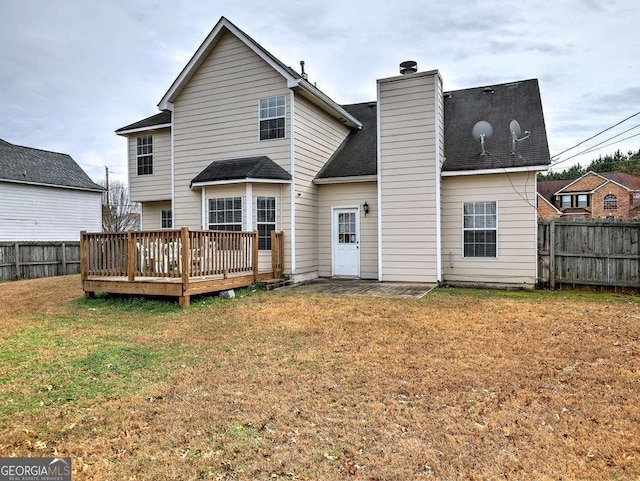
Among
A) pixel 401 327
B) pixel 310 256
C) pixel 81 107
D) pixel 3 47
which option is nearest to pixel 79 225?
pixel 81 107

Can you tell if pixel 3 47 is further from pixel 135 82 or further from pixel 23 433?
pixel 23 433

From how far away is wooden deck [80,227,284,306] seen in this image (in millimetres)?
8688

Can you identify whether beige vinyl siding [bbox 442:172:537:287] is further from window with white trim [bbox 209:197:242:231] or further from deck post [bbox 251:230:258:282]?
window with white trim [bbox 209:197:242:231]

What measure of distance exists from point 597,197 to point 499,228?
34.9m

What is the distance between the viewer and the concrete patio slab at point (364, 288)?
31.5 ft

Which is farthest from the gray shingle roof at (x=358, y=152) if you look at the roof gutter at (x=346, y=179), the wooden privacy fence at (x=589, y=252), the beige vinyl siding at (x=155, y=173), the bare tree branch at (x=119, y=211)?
the bare tree branch at (x=119, y=211)

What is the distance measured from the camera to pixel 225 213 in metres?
12.0

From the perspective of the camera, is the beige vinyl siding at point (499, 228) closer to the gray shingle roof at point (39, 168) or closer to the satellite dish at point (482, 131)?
the satellite dish at point (482, 131)

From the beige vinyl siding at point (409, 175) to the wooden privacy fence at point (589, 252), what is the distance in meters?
2.90

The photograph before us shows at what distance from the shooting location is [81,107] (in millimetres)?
20922

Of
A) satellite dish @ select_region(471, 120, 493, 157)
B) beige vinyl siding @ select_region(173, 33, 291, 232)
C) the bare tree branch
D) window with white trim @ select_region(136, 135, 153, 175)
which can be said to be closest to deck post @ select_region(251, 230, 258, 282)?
beige vinyl siding @ select_region(173, 33, 291, 232)

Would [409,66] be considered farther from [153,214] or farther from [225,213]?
[153,214]

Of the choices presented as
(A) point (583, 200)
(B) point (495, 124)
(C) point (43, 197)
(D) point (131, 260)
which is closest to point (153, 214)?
(D) point (131, 260)

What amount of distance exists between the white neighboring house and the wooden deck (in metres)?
12.6
